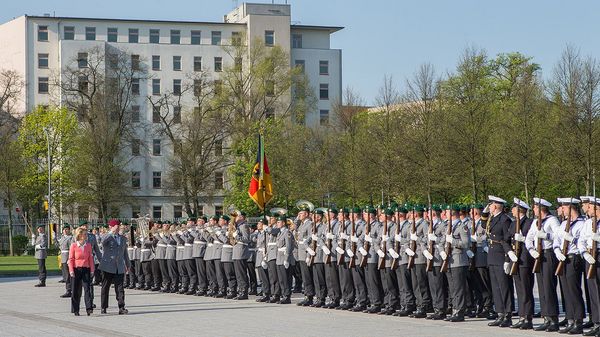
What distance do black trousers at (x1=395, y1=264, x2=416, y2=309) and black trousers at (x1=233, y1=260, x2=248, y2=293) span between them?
603 centimetres

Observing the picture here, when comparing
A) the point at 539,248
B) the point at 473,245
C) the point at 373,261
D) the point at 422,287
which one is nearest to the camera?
the point at 539,248

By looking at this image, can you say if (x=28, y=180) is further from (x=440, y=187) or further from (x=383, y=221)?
(x=383, y=221)

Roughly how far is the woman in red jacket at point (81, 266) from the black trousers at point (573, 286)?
9.27 m

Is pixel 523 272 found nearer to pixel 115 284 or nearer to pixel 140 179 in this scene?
pixel 115 284

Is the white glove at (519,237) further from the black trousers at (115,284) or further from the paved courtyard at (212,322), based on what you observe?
the black trousers at (115,284)

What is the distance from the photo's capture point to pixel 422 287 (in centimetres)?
1912

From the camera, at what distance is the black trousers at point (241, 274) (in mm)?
24766

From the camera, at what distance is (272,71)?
8262 cm

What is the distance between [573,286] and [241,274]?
10415mm

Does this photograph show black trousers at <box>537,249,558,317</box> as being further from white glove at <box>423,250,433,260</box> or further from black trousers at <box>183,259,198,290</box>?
black trousers at <box>183,259,198,290</box>

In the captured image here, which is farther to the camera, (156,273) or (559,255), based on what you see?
(156,273)

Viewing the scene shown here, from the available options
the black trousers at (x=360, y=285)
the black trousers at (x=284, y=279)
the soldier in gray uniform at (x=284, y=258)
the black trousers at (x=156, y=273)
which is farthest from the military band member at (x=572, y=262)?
the black trousers at (x=156, y=273)

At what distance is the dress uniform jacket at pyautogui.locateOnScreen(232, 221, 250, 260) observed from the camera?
2481 cm

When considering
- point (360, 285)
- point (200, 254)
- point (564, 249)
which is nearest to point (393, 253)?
point (360, 285)
